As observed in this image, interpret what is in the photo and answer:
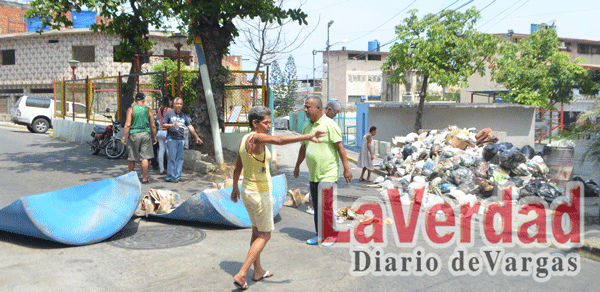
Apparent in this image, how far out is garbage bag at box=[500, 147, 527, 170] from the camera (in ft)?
29.8

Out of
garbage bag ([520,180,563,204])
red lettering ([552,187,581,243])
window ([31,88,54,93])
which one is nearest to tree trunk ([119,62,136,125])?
garbage bag ([520,180,563,204])

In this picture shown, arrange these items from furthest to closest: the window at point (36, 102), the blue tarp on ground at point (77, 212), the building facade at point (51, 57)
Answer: the building facade at point (51, 57) → the window at point (36, 102) → the blue tarp on ground at point (77, 212)

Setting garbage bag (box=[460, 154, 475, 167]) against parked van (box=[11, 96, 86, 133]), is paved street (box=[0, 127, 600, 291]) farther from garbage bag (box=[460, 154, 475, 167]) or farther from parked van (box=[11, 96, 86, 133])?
parked van (box=[11, 96, 86, 133])

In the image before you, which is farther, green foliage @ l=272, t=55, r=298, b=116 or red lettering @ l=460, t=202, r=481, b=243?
green foliage @ l=272, t=55, r=298, b=116

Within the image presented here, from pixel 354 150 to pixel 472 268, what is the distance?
1597cm

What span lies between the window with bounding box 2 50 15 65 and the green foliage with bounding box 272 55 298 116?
23.8 m

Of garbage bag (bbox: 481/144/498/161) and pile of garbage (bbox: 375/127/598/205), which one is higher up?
garbage bag (bbox: 481/144/498/161)

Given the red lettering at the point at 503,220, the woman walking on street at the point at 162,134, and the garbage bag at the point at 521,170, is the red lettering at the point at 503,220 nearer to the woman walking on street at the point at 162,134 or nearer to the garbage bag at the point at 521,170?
the garbage bag at the point at 521,170

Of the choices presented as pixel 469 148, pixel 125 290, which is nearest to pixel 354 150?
pixel 469 148

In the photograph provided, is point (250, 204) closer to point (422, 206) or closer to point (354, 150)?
point (422, 206)

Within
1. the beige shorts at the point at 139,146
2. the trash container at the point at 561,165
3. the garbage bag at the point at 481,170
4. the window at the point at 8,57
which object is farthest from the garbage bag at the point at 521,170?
the window at the point at 8,57

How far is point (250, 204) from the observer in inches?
158

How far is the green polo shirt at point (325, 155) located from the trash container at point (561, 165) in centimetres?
620

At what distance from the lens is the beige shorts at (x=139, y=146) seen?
8.29 metres
